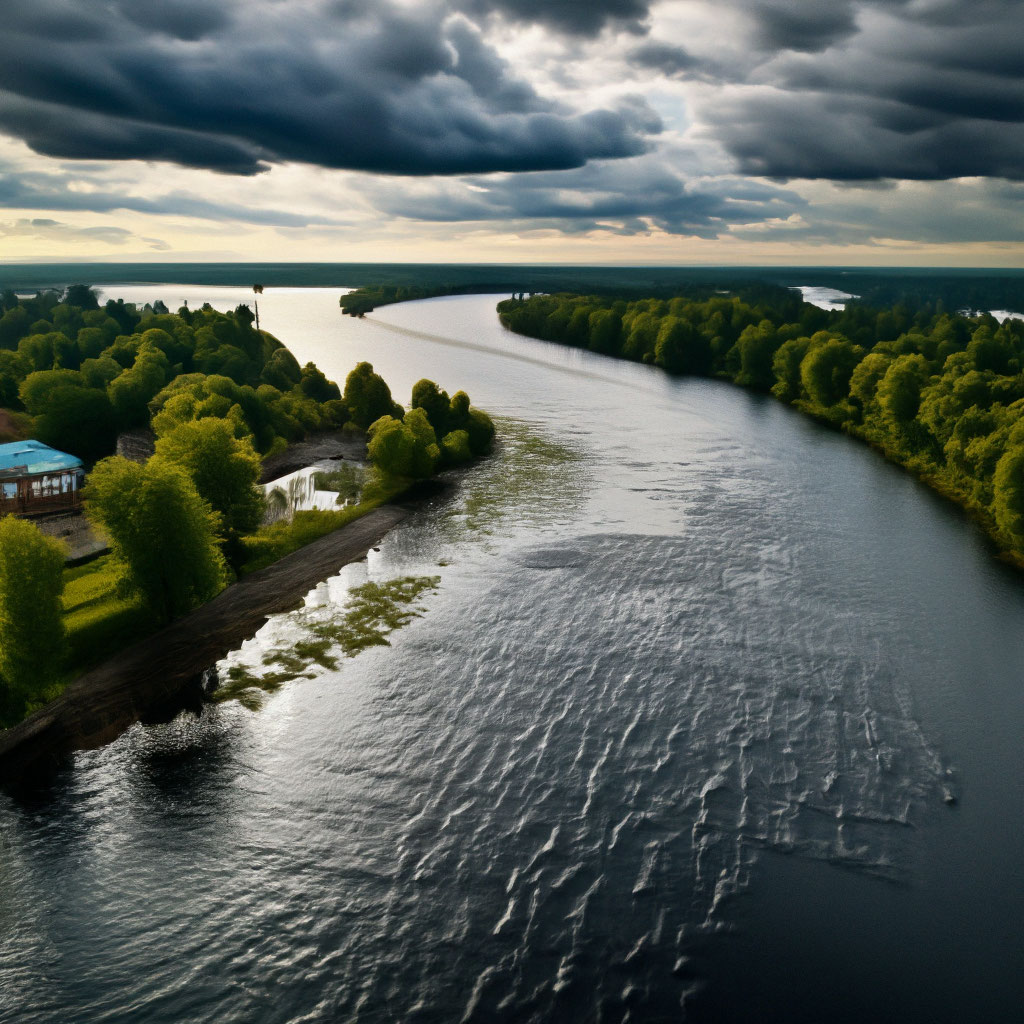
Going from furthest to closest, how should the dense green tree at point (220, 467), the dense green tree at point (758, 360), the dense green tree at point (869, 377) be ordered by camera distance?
1. the dense green tree at point (758, 360)
2. the dense green tree at point (869, 377)
3. the dense green tree at point (220, 467)

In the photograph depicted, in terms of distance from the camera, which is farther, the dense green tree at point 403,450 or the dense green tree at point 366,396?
the dense green tree at point 366,396

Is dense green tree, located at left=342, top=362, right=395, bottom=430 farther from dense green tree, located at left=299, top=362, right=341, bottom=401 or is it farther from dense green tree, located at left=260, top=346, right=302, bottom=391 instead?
dense green tree, located at left=260, top=346, right=302, bottom=391

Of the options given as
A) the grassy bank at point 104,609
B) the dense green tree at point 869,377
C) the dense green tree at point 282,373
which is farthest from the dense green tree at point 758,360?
the grassy bank at point 104,609

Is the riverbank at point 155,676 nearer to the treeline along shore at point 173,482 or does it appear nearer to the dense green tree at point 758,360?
the treeline along shore at point 173,482

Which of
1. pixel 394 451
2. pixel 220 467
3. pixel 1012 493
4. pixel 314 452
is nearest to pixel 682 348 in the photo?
pixel 314 452

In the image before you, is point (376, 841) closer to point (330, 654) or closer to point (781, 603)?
point (330, 654)

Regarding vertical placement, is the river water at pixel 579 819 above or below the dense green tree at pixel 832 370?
below

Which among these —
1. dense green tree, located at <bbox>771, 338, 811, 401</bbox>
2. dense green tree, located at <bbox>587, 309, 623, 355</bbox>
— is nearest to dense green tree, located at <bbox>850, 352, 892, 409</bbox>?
dense green tree, located at <bbox>771, 338, 811, 401</bbox>
